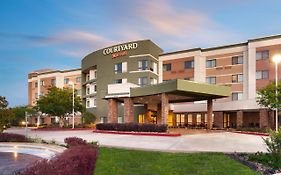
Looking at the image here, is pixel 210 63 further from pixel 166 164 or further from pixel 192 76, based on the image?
pixel 166 164

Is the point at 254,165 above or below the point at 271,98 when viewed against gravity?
below

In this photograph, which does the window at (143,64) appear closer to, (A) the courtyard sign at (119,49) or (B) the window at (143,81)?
(B) the window at (143,81)

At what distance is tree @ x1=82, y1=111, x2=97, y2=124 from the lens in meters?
56.6

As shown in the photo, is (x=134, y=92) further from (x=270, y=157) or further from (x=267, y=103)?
(x=270, y=157)

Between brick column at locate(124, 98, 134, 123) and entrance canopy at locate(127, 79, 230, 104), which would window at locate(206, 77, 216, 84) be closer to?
entrance canopy at locate(127, 79, 230, 104)

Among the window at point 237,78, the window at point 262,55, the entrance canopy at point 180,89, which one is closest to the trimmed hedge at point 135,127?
the entrance canopy at point 180,89

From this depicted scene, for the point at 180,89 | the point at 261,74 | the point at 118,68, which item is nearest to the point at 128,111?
the point at 180,89

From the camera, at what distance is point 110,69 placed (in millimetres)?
56906

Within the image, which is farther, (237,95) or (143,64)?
(143,64)

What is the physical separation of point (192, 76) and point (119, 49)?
13563 millimetres

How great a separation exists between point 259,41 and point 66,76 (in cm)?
4794

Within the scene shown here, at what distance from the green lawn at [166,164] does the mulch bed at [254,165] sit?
448 millimetres

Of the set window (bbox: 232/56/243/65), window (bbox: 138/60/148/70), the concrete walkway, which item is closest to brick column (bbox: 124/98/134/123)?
the concrete walkway

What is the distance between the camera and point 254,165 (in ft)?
44.4
